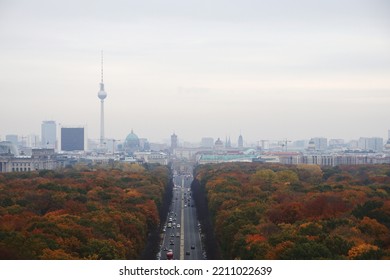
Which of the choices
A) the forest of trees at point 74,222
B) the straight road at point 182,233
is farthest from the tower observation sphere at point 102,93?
the forest of trees at point 74,222

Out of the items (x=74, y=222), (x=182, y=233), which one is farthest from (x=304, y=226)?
(x=182, y=233)

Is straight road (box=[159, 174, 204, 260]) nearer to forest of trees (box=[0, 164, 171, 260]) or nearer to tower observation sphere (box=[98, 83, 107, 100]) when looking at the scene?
forest of trees (box=[0, 164, 171, 260])

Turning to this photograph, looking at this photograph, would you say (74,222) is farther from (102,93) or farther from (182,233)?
(102,93)

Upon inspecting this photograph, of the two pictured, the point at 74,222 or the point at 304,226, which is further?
the point at 74,222

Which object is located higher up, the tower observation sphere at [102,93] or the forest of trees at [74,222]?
the tower observation sphere at [102,93]

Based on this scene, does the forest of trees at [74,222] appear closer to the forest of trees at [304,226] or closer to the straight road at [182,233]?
the straight road at [182,233]

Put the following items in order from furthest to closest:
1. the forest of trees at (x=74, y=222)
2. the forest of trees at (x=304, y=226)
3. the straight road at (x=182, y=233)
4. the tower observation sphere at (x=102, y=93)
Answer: the tower observation sphere at (x=102, y=93) → the straight road at (x=182, y=233) → the forest of trees at (x=74, y=222) → the forest of trees at (x=304, y=226)

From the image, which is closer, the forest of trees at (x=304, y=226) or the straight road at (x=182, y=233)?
the forest of trees at (x=304, y=226)
